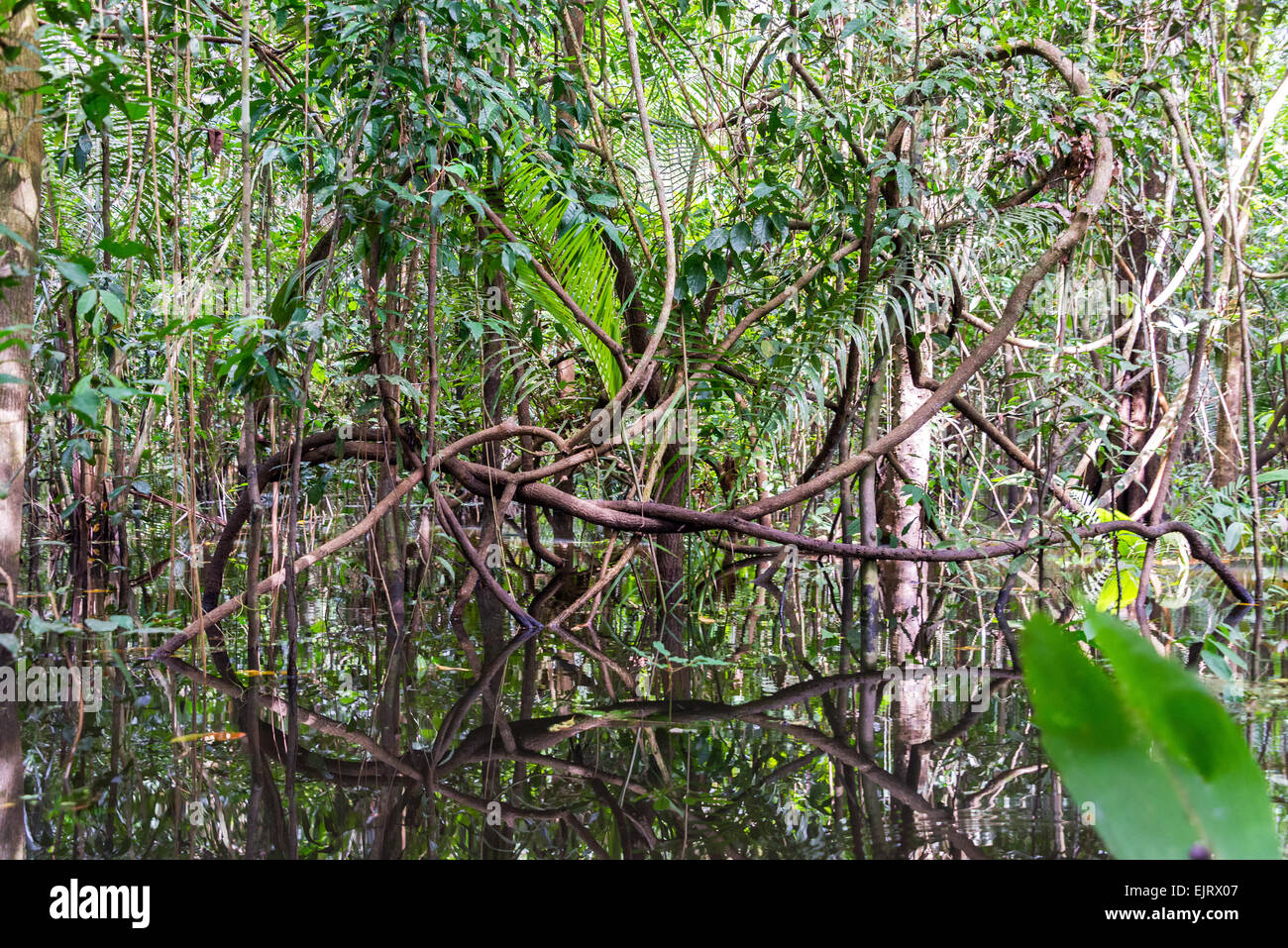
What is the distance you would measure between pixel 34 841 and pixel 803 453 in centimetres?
416

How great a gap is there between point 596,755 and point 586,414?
260cm

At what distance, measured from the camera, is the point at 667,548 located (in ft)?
14.9

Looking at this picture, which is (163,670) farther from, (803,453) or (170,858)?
(803,453)

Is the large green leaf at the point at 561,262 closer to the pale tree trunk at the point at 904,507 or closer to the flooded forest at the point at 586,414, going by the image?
the flooded forest at the point at 586,414

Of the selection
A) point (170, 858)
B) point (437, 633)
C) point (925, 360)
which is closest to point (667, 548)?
point (437, 633)

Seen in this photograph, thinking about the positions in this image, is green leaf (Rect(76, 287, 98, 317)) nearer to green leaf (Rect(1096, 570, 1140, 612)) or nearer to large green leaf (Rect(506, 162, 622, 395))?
large green leaf (Rect(506, 162, 622, 395))

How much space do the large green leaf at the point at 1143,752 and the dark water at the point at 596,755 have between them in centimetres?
154

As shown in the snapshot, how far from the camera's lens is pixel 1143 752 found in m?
0.35

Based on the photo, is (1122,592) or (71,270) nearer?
(71,270)

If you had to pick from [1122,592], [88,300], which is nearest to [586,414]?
[1122,592]

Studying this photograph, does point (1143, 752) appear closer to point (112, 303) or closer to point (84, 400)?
point (84, 400)

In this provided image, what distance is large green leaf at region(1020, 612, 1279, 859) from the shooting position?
335 millimetres

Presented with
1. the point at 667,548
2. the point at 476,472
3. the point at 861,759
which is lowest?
the point at 861,759
